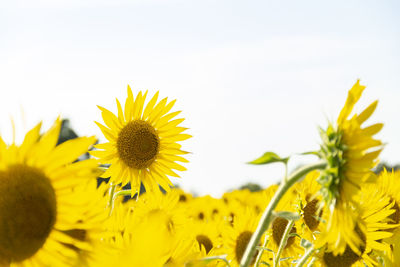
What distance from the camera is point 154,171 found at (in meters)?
3.28

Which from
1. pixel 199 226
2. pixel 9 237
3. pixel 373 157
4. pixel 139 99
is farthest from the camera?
pixel 199 226

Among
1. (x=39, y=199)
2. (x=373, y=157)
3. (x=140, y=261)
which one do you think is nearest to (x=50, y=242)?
(x=39, y=199)

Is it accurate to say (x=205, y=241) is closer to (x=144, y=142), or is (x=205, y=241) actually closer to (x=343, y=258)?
(x=144, y=142)

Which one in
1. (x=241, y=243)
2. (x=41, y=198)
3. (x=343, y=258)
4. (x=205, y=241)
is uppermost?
(x=41, y=198)

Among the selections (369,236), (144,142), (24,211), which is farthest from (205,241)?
(24,211)

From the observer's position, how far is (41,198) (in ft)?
4.04

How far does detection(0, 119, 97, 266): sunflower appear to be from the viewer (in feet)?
3.84

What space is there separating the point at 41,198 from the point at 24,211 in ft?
0.20

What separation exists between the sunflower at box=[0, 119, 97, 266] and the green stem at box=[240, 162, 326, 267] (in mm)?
408

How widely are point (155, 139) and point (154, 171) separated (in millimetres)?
230

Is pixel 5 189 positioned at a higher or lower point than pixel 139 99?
lower

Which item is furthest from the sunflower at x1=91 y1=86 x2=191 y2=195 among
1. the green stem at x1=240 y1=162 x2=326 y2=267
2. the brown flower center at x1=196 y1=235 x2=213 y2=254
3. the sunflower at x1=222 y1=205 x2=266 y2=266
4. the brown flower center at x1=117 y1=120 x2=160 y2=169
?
the green stem at x1=240 y1=162 x2=326 y2=267

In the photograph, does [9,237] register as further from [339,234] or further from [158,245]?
[339,234]

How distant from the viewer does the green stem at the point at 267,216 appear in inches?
40.6
